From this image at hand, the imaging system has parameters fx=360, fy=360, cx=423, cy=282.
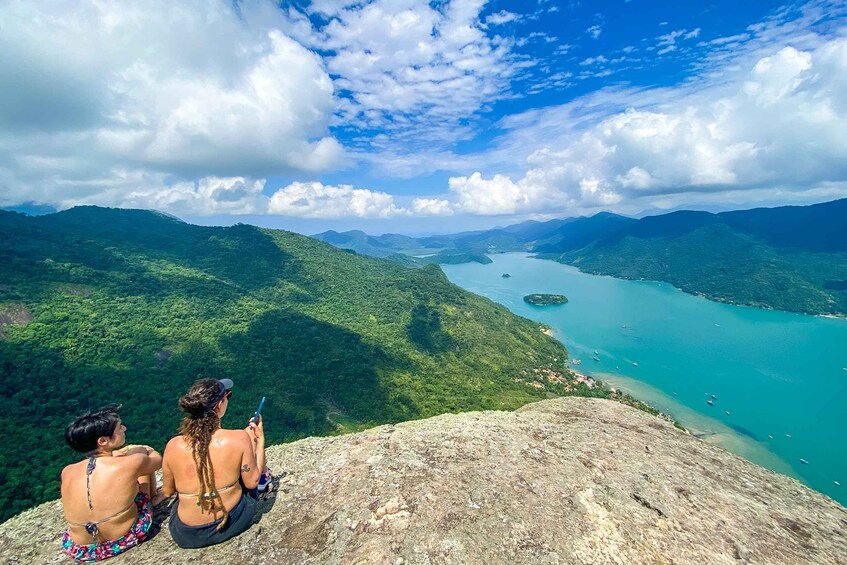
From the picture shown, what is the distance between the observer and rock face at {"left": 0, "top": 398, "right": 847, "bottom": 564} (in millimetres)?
6012

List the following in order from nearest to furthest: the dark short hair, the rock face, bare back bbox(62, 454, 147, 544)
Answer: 1. the dark short hair
2. bare back bbox(62, 454, 147, 544)
3. the rock face

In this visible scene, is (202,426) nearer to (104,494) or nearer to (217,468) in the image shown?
(217,468)

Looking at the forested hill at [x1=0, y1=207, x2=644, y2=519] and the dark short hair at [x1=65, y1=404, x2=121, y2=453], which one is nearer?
the dark short hair at [x1=65, y1=404, x2=121, y2=453]

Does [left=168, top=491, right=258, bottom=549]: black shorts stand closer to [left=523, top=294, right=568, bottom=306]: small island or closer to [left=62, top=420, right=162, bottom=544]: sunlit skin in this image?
[left=62, top=420, right=162, bottom=544]: sunlit skin

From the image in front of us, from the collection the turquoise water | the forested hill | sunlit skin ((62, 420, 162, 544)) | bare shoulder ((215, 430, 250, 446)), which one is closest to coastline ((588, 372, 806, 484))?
the turquoise water

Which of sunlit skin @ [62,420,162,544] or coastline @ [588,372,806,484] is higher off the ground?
sunlit skin @ [62,420,162,544]

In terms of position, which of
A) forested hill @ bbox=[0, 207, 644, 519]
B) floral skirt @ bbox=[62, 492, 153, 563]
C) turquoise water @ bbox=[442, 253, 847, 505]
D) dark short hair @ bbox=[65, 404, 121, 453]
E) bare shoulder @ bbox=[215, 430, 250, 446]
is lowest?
turquoise water @ bbox=[442, 253, 847, 505]

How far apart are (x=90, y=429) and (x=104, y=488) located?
94 cm

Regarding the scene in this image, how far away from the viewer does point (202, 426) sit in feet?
16.2

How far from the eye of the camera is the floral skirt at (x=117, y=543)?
17.6 ft

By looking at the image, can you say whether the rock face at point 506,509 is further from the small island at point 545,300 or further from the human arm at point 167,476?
the small island at point 545,300

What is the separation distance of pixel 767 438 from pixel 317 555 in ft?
323

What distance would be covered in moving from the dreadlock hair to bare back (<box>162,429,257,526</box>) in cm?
7

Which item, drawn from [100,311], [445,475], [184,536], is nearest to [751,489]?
[445,475]
